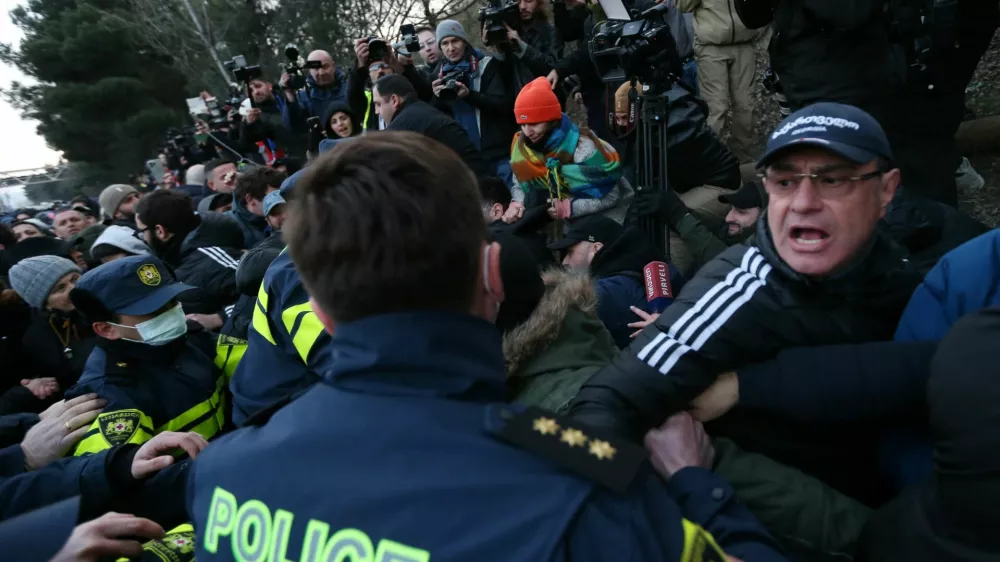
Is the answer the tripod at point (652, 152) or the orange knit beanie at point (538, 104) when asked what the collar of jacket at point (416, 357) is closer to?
the tripod at point (652, 152)

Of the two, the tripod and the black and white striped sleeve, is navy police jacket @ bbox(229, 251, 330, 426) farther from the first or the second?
the tripod

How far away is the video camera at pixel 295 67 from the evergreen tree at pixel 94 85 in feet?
60.8

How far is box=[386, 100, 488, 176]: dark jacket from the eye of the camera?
4.43 metres

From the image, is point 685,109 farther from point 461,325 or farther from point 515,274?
point 461,325

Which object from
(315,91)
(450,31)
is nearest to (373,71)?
(450,31)

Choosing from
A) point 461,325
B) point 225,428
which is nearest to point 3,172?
point 225,428

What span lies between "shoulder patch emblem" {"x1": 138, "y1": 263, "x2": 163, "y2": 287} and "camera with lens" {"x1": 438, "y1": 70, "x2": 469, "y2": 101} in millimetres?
3077

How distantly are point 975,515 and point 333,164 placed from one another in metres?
1.05

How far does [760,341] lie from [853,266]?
294 mm

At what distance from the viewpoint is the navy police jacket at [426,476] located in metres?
0.85

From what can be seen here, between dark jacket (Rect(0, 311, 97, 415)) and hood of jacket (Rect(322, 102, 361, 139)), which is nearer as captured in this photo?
dark jacket (Rect(0, 311, 97, 415))

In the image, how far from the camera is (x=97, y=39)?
75.9 feet

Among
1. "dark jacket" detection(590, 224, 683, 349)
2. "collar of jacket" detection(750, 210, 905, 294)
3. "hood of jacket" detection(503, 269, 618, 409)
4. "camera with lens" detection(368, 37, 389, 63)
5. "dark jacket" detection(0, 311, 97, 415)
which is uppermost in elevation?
"camera with lens" detection(368, 37, 389, 63)

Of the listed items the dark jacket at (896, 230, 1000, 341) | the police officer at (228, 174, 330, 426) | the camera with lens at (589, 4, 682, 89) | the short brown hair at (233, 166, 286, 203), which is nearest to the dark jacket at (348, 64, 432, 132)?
the short brown hair at (233, 166, 286, 203)
